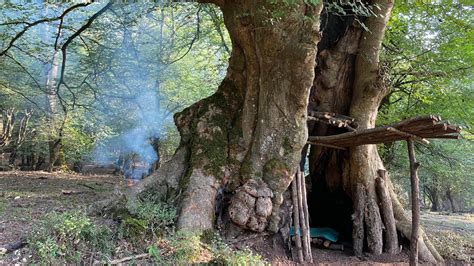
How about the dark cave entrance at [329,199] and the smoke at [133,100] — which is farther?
the smoke at [133,100]

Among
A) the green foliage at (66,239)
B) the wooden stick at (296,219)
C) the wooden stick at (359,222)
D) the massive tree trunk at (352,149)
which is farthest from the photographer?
the massive tree trunk at (352,149)

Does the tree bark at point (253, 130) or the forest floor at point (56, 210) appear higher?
the tree bark at point (253, 130)

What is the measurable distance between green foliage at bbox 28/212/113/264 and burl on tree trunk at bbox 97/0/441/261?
97 cm

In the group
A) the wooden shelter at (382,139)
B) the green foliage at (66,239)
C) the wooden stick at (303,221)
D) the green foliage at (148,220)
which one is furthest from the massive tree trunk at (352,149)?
the green foliage at (66,239)

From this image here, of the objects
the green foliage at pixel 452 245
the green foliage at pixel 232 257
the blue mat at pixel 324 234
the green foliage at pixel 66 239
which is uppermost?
the green foliage at pixel 66 239

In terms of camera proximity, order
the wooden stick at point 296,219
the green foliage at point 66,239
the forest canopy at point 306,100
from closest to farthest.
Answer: the green foliage at point 66,239 → the forest canopy at point 306,100 → the wooden stick at point 296,219

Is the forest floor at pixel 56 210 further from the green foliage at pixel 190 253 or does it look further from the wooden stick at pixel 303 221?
the green foliage at pixel 190 253

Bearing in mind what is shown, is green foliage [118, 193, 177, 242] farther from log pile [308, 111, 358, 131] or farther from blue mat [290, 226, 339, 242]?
log pile [308, 111, 358, 131]

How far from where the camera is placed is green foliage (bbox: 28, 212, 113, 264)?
12.0 ft

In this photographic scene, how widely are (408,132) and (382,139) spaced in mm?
475

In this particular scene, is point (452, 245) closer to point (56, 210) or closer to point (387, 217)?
point (387, 217)

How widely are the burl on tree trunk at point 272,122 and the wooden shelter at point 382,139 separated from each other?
316mm

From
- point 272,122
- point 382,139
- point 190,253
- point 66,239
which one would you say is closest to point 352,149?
point 382,139

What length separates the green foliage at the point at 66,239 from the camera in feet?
12.0
